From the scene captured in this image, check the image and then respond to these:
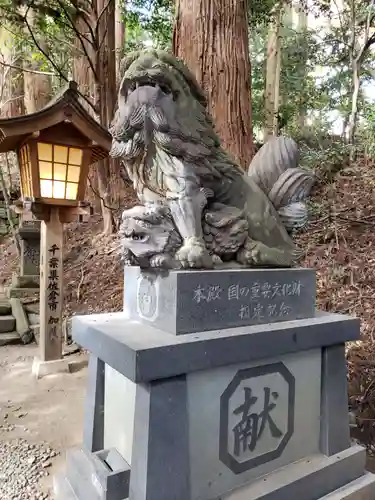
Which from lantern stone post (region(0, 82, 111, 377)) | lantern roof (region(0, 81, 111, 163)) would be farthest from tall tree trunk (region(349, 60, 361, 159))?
lantern stone post (region(0, 82, 111, 377))

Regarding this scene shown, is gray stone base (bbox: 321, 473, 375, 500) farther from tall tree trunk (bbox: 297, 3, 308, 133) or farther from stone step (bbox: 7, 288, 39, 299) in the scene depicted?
tall tree trunk (bbox: 297, 3, 308, 133)

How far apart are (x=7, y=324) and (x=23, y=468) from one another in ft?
11.7

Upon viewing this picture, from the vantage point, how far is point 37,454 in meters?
2.50

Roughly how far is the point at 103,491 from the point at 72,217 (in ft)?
9.14

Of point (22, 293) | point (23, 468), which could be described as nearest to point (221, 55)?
point (23, 468)

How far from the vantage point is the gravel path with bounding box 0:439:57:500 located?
82.4 inches

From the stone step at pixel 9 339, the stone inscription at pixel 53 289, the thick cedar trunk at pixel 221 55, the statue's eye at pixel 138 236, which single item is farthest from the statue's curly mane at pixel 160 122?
the stone step at pixel 9 339

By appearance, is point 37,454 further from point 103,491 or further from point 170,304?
point 170,304

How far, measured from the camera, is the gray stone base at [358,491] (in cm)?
197

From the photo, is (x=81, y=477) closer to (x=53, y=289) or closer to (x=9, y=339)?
(x=53, y=289)

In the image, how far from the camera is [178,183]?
1.83 m

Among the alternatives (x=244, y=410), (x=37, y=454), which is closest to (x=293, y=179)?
(x=244, y=410)

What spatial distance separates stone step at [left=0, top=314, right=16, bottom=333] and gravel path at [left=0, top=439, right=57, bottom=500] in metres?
3.15

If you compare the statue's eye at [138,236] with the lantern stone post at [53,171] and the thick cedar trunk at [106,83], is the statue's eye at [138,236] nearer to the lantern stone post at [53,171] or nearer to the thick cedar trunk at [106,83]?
the lantern stone post at [53,171]
